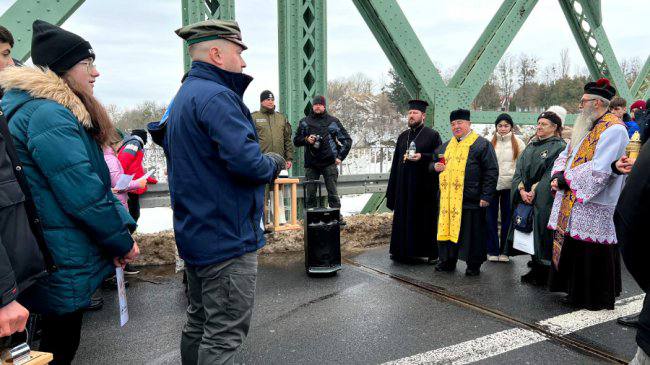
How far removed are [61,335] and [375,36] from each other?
228 inches

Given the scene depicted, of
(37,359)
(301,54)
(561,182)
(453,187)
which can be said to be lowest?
Result: (37,359)

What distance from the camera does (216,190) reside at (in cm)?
222

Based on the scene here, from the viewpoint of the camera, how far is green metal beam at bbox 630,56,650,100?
10425mm

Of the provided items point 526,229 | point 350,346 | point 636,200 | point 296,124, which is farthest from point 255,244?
point 296,124

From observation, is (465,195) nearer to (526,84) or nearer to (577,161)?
(577,161)

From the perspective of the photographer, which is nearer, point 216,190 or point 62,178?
point 62,178

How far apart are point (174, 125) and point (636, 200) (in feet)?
6.66

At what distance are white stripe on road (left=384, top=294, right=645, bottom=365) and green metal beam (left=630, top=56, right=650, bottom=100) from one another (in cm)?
832

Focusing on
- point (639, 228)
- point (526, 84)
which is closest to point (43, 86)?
point (639, 228)

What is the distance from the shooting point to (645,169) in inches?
61.1

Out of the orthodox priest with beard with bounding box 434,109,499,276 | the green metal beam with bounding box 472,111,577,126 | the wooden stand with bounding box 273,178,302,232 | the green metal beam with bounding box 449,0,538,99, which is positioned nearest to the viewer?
the orthodox priest with beard with bounding box 434,109,499,276

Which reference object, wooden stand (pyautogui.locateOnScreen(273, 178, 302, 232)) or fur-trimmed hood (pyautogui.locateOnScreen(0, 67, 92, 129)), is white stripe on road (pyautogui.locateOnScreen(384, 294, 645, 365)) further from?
wooden stand (pyautogui.locateOnScreen(273, 178, 302, 232))

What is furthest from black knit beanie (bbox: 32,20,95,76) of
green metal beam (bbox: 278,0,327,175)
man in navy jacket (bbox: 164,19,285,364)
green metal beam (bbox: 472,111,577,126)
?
green metal beam (bbox: 472,111,577,126)

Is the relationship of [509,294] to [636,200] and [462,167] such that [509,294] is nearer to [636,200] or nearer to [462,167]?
[462,167]
